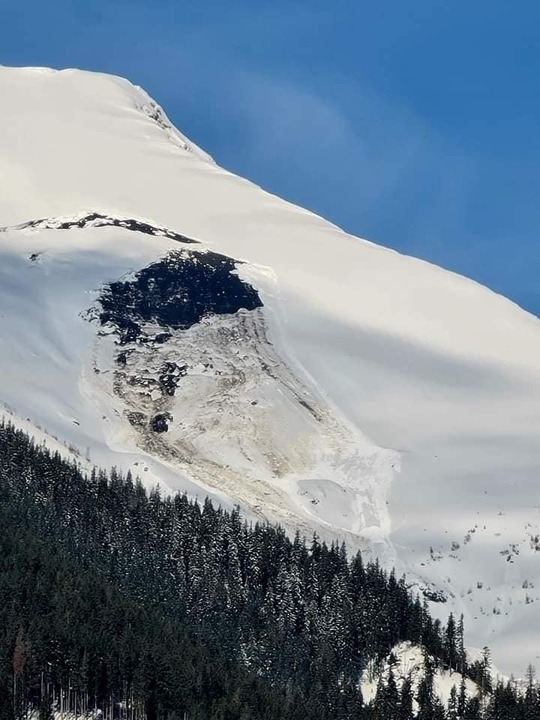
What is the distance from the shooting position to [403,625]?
147000 mm

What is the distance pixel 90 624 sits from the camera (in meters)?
115

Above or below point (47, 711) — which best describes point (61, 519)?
above

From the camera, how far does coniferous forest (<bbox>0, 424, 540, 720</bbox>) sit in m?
110

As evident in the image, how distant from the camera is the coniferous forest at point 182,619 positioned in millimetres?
110250

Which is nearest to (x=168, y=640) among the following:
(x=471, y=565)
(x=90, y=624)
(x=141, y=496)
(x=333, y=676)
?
(x=90, y=624)

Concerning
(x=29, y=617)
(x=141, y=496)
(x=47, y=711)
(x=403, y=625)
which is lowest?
(x=47, y=711)

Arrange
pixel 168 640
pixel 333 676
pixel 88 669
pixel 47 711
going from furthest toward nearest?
pixel 333 676 < pixel 168 640 < pixel 88 669 < pixel 47 711

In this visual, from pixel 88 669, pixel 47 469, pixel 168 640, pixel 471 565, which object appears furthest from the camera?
pixel 471 565

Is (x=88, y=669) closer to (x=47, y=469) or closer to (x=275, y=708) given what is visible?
(x=275, y=708)

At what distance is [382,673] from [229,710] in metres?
32.2

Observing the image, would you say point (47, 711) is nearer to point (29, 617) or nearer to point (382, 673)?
point (29, 617)

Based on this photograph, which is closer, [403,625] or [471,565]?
[403,625]

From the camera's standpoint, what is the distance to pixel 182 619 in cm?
13675

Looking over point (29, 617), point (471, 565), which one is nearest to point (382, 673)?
point (29, 617)
